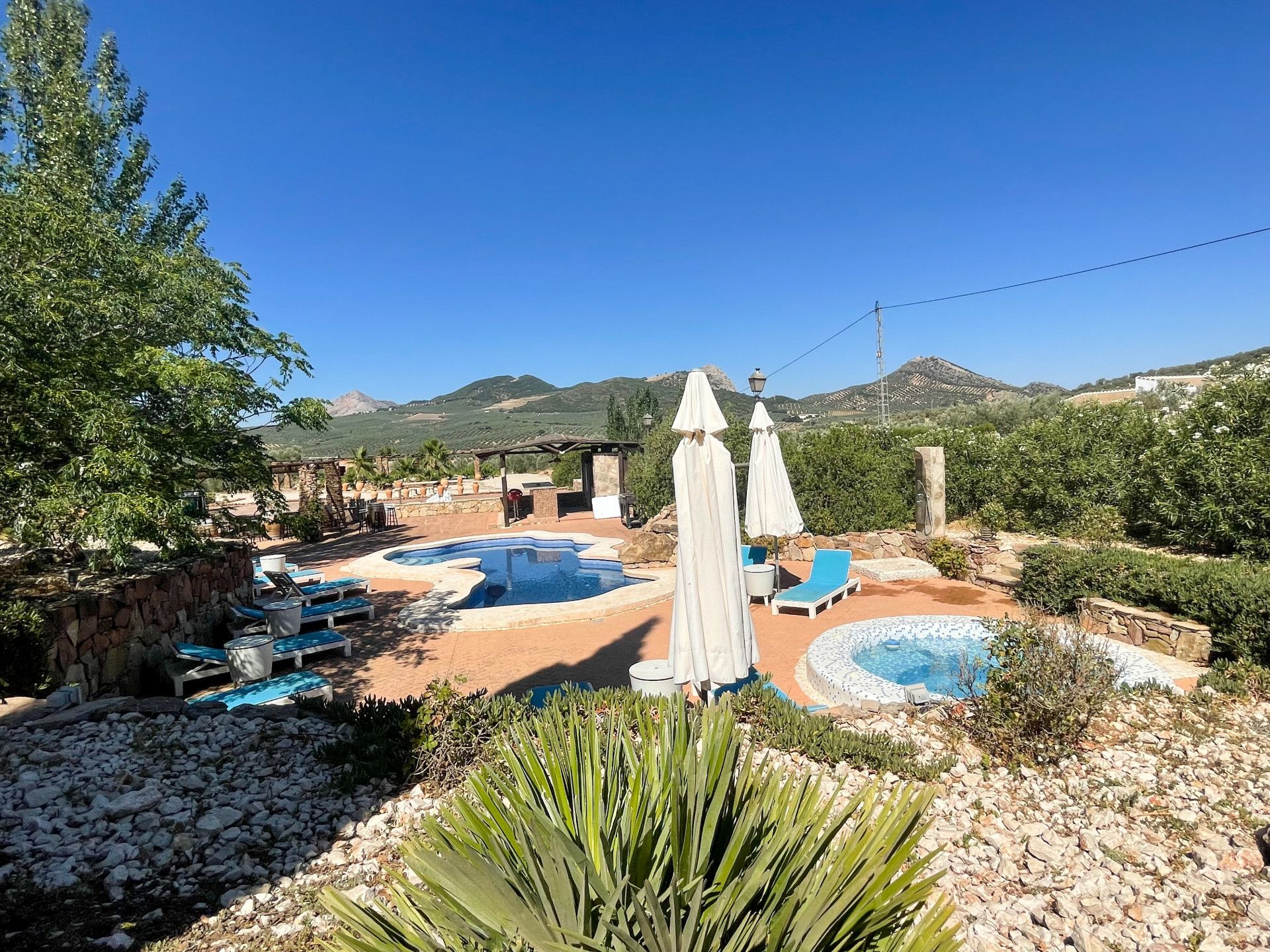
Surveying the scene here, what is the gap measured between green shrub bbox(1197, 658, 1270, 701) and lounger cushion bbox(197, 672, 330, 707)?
25.9 feet

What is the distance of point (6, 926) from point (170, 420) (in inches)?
188

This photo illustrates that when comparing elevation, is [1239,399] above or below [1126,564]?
above

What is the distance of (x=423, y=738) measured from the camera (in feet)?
13.5

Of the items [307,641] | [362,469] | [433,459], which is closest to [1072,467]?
[307,641]

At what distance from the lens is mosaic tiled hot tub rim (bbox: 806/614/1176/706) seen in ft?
18.8

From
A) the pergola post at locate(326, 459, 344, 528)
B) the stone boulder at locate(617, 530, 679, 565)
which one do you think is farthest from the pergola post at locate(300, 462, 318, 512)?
the stone boulder at locate(617, 530, 679, 565)

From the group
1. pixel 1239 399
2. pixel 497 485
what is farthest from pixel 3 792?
pixel 497 485

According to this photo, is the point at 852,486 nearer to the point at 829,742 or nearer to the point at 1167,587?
the point at 1167,587

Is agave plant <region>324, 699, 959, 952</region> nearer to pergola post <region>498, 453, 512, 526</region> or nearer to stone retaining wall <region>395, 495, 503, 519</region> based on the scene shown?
pergola post <region>498, 453, 512, 526</region>

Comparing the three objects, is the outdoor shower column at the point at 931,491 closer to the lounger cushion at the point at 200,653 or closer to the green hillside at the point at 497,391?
the lounger cushion at the point at 200,653

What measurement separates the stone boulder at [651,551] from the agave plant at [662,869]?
10.6 meters

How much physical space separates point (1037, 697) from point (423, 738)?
13.8 ft

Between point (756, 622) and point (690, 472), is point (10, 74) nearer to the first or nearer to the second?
point (690, 472)

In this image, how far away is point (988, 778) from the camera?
4012 mm
